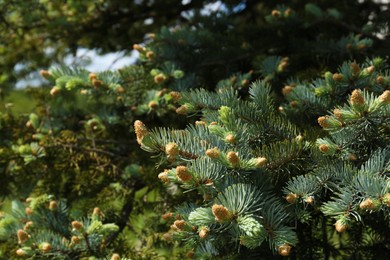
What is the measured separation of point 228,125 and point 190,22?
170cm

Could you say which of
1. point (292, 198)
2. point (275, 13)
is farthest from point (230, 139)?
point (275, 13)

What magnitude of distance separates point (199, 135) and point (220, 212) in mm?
286

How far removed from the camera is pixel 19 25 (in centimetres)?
296

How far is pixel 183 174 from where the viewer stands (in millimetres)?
1116

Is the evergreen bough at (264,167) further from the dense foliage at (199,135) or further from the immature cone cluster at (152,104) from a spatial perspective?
the immature cone cluster at (152,104)

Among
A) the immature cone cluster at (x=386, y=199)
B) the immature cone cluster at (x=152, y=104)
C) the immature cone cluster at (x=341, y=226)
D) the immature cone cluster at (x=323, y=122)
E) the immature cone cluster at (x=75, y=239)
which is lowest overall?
the immature cone cluster at (x=75, y=239)

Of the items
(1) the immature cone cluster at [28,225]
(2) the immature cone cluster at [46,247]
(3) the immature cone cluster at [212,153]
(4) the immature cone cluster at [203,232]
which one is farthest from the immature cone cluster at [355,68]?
(1) the immature cone cluster at [28,225]

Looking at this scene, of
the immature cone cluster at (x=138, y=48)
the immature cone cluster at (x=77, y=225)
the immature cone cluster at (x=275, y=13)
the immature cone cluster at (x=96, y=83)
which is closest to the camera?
the immature cone cluster at (x=77, y=225)

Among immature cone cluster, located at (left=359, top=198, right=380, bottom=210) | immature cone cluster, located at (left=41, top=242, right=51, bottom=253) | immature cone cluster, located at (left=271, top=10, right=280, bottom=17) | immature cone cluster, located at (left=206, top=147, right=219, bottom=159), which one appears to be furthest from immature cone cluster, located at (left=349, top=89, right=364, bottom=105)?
immature cone cluster, located at (left=271, top=10, right=280, bottom=17)

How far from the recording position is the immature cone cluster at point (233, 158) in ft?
3.72

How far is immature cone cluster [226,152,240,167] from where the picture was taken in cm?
113

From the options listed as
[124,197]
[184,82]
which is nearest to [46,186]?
[124,197]

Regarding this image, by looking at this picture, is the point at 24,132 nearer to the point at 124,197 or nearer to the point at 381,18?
the point at 124,197

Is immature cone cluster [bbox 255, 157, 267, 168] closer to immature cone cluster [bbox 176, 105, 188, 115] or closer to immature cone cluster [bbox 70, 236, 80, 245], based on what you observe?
immature cone cluster [bbox 176, 105, 188, 115]
